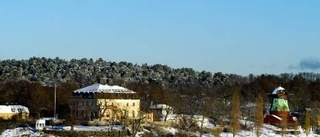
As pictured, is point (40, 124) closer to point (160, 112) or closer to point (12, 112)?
point (12, 112)

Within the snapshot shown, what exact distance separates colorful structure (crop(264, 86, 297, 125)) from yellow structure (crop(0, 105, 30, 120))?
1794cm

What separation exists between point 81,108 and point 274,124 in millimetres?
15209

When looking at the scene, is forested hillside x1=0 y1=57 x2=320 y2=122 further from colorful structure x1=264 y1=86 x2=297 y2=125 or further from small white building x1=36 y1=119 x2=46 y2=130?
small white building x1=36 y1=119 x2=46 y2=130

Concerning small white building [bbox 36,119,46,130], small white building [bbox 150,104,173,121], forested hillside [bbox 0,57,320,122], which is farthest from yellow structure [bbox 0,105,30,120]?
small white building [bbox 150,104,173,121]

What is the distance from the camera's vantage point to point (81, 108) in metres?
50.6

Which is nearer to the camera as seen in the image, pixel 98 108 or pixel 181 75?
pixel 98 108

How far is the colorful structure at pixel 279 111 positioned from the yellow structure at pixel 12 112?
58.9ft

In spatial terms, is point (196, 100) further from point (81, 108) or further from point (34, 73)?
point (34, 73)

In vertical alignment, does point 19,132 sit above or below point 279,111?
below

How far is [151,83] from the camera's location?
102250 millimetres

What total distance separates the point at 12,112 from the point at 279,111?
20.2 m

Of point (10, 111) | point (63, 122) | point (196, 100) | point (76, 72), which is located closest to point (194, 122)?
point (63, 122)

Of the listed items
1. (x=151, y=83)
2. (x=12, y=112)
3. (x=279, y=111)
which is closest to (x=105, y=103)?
(x=12, y=112)

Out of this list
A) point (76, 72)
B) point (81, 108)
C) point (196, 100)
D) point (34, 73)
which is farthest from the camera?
point (76, 72)
